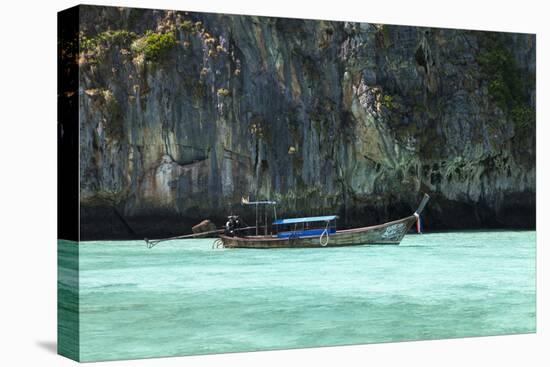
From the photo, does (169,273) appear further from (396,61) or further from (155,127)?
(396,61)

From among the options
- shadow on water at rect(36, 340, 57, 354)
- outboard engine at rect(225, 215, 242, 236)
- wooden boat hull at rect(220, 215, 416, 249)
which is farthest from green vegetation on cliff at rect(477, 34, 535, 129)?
shadow on water at rect(36, 340, 57, 354)

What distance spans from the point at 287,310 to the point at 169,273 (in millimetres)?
1907

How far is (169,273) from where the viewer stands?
61.3ft

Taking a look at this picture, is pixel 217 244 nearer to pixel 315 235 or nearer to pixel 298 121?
pixel 315 235

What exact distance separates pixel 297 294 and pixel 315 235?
1.10 meters

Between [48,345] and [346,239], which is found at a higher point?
[346,239]

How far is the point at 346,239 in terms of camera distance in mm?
20281

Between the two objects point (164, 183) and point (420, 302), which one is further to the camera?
point (420, 302)

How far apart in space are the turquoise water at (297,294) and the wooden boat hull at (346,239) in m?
0.12

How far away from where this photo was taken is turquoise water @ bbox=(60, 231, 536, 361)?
18203mm

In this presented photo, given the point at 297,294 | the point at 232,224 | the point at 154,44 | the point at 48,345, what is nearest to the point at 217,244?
the point at 232,224

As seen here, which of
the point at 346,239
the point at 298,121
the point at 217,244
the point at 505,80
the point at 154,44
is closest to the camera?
the point at 154,44

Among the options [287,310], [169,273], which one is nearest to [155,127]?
[169,273]

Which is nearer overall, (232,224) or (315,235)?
(232,224)
